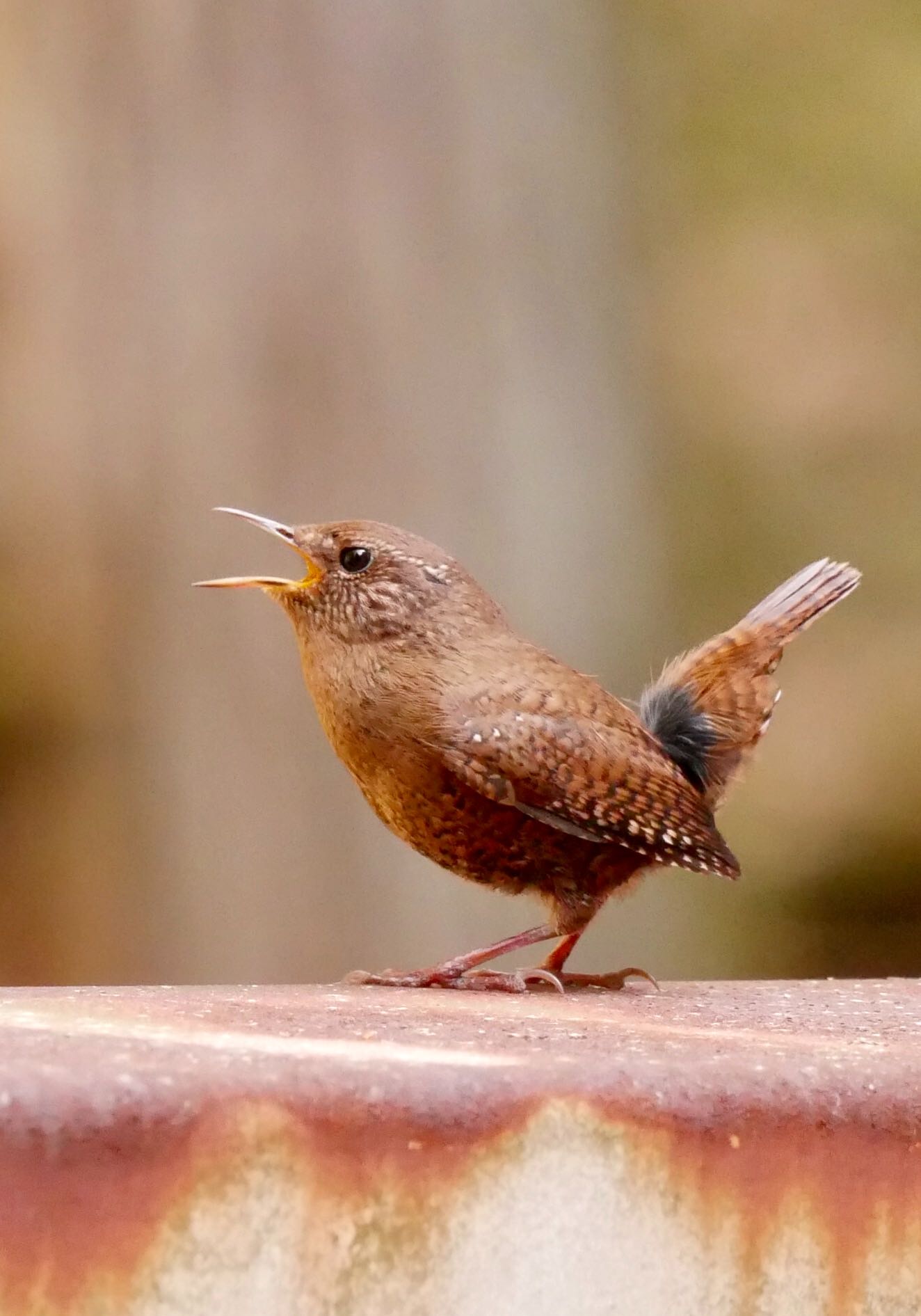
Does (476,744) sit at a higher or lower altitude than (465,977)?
higher

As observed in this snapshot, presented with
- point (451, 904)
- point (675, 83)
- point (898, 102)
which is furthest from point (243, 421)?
point (898, 102)

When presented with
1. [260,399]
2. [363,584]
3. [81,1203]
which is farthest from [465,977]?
[260,399]

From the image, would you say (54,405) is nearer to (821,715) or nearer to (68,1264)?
(821,715)

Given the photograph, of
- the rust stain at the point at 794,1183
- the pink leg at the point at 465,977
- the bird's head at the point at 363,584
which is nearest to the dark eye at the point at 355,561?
the bird's head at the point at 363,584

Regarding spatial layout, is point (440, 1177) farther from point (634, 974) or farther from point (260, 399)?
point (260, 399)

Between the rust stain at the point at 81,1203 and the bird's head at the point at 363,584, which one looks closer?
the rust stain at the point at 81,1203

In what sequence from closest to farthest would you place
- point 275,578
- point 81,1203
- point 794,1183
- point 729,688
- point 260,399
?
point 81,1203
point 794,1183
point 275,578
point 729,688
point 260,399

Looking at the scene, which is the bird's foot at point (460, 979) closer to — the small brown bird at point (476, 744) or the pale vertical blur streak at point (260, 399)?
the small brown bird at point (476, 744)
